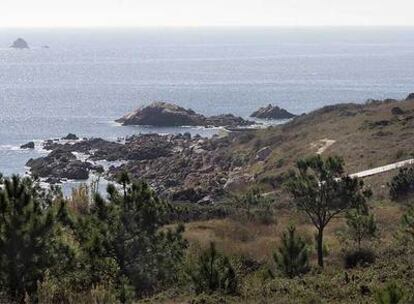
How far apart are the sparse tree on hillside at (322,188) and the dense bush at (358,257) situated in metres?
1.19

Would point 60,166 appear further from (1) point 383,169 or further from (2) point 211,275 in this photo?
(2) point 211,275

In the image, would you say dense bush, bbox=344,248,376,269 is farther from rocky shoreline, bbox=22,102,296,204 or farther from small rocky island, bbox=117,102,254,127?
small rocky island, bbox=117,102,254,127

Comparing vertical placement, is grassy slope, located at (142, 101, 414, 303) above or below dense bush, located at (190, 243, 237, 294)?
below

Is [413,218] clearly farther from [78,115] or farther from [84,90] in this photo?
[84,90]

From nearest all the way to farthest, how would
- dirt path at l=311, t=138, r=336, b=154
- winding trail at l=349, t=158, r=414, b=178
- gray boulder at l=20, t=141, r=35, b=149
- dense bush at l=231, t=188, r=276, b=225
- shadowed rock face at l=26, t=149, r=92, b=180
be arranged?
dense bush at l=231, t=188, r=276, b=225 → winding trail at l=349, t=158, r=414, b=178 → dirt path at l=311, t=138, r=336, b=154 → shadowed rock face at l=26, t=149, r=92, b=180 → gray boulder at l=20, t=141, r=35, b=149

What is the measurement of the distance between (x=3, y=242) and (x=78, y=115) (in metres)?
127

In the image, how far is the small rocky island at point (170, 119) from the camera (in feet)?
416

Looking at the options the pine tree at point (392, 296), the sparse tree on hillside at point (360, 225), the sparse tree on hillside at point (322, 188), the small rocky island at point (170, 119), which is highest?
the pine tree at point (392, 296)

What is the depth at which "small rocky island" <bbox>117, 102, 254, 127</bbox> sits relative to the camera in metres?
127

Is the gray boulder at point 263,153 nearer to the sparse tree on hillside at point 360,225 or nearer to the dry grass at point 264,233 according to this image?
the dry grass at point 264,233

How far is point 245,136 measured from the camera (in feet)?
327

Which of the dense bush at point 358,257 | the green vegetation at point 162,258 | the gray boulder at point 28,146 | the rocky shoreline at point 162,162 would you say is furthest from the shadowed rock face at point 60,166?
the dense bush at point 358,257

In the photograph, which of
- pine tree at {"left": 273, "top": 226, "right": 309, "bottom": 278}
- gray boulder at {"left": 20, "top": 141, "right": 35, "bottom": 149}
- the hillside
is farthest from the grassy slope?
gray boulder at {"left": 20, "top": 141, "right": 35, "bottom": 149}

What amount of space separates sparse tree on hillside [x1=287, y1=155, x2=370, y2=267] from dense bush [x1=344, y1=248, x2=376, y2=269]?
1.19 meters
